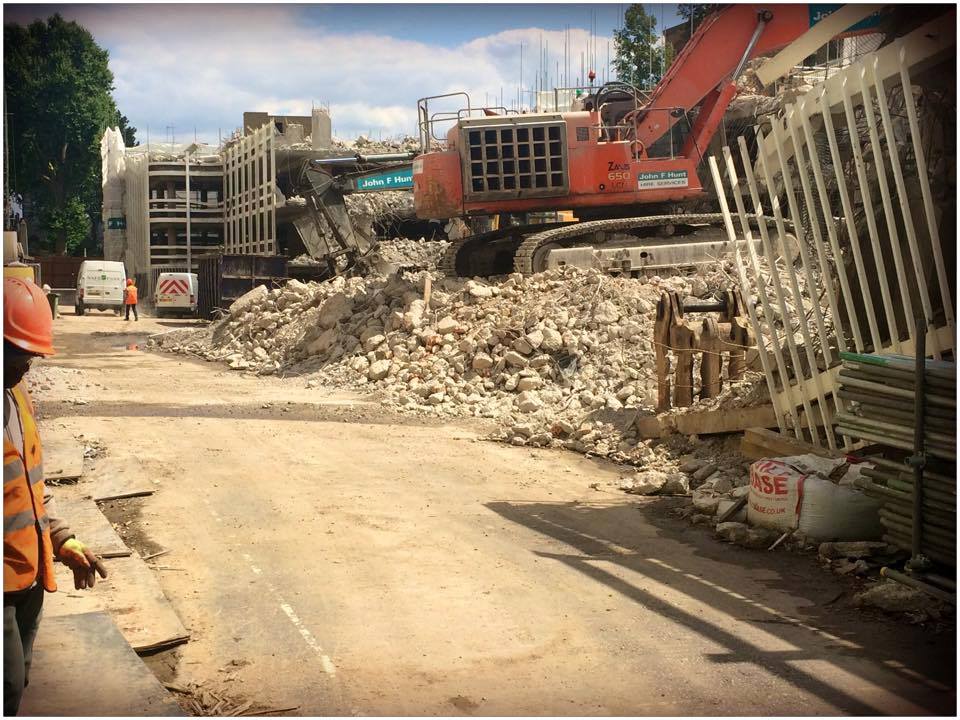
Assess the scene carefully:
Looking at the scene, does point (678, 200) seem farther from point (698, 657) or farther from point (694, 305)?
point (698, 657)

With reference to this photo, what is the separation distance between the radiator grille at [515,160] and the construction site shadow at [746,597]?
978 centimetres

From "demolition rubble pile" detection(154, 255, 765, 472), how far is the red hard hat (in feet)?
23.4

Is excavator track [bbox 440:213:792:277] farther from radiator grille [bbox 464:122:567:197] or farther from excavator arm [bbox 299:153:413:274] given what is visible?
excavator arm [bbox 299:153:413:274]

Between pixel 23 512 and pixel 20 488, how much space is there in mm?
79

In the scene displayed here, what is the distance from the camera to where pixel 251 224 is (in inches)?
1318

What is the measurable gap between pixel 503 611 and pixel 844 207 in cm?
422

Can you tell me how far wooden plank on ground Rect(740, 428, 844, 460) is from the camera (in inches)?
326

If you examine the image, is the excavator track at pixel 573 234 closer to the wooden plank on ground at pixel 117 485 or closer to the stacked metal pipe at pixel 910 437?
the wooden plank on ground at pixel 117 485

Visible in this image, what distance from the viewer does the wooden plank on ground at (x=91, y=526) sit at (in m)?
6.52

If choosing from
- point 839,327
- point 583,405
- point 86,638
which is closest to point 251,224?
point 583,405

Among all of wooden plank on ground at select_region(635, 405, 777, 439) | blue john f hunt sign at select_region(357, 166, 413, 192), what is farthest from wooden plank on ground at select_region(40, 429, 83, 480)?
blue john f hunt sign at select_region(357, 166, 413, 192)

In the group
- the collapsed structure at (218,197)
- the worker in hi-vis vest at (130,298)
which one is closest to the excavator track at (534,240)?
the collapsed structure at (218,197)

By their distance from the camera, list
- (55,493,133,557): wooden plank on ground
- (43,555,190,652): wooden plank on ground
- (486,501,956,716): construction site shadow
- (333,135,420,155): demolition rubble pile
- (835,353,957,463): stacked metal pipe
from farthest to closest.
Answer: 1. (333,135,420,155): demolition rubble pile
2. (55,493,133,557): wooden plank on ground
3. (835,353,957,463): stacked metal pipe
4. (43,555,190,652): wooden plank on ground
5. (486,501,956,716): construction site shadow

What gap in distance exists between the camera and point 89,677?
4281mm
